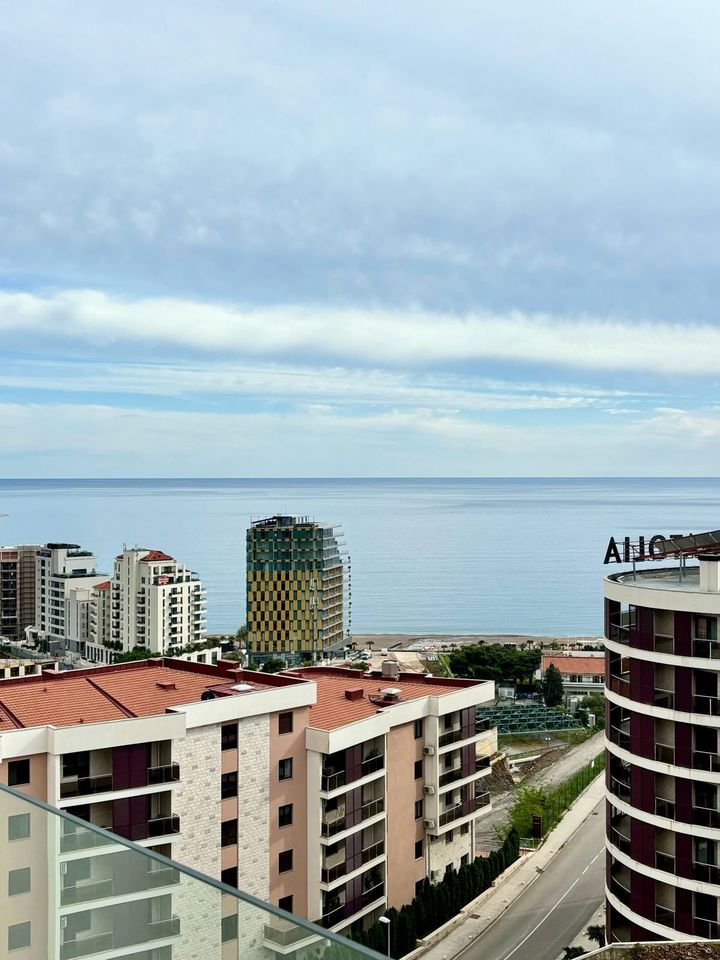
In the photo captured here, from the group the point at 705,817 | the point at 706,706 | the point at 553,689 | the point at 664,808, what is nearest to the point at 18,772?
the point at 664,808

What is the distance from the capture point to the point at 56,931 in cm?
348

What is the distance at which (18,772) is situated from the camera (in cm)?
1609

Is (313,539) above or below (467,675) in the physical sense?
above

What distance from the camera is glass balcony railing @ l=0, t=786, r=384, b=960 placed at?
2.74 m

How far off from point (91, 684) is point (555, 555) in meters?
109

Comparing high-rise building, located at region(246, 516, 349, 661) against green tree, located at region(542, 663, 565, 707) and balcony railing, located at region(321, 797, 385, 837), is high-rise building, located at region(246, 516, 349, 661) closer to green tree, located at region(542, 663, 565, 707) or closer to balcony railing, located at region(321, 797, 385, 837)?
green tree, located at region(542, 663, 565, 707)

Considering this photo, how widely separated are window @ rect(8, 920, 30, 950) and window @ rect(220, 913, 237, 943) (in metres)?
1.25

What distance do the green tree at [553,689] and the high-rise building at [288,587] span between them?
23.4 metres

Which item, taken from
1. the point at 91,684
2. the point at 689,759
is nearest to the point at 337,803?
the point at 91,684

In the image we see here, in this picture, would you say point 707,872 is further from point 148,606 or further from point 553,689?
point 148,606

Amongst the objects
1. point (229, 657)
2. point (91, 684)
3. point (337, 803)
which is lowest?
point (229, 657)

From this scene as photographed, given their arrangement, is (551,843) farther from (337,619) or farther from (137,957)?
(337,619)

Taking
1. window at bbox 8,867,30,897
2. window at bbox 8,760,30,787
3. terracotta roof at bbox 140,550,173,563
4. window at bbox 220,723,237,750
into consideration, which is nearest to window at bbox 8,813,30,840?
window at bbox 8,867,30,897

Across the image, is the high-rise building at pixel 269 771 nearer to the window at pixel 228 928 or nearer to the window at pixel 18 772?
the window at pixel 18 772
